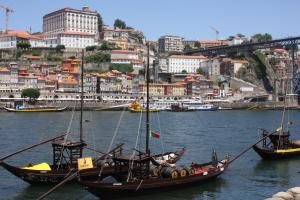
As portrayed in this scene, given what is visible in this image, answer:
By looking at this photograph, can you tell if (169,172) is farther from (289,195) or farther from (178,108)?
(178,108)

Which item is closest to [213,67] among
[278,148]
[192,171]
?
[278,148]

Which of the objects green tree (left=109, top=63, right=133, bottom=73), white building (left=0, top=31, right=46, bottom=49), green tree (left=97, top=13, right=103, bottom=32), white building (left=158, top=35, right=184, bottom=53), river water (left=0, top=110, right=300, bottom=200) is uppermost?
green tree (left=97, top=13, right=103, bottom=32)

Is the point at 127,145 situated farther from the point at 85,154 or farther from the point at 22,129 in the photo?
the point at 22,129

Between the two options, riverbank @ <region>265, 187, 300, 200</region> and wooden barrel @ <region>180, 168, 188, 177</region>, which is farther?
wooden barrel @ <region>180, 168, 188, 177</region>

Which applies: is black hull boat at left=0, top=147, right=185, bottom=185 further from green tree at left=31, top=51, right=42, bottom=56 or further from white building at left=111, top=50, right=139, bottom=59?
green tree at left=31, top=51, right=42, bottom=56

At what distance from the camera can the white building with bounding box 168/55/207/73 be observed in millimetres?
121438

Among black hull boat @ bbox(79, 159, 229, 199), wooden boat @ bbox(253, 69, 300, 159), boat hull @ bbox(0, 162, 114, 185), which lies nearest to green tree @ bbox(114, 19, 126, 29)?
wooden boat @ bbox(253, 69, 300, 159)

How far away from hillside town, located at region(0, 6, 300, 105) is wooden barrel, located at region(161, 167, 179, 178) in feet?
235

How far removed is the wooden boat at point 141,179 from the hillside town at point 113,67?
71.6 metres

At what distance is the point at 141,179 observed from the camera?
19.3 meters

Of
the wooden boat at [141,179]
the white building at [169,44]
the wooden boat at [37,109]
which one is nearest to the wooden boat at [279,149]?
the wooden boat at [141,179]

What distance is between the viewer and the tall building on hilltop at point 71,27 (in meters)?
115

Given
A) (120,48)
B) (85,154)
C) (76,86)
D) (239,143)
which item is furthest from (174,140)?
(120,48)

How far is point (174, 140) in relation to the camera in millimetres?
38531
